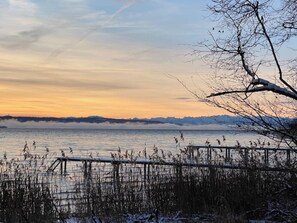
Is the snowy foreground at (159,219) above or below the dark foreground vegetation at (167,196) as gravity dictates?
below

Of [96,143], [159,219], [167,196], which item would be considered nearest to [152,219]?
[159,219]

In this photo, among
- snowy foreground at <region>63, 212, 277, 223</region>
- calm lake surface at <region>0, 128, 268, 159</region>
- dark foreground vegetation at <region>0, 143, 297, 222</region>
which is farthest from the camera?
calm lake surface at <region>0, 128, 268, 159</region>

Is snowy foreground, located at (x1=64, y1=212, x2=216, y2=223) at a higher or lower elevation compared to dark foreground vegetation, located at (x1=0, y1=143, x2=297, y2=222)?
lower

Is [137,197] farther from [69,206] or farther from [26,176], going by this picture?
[26,176]

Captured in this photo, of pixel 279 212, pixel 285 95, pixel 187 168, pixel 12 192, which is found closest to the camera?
pixel 285 95

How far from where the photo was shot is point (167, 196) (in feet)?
33.6

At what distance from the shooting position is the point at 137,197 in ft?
33.5

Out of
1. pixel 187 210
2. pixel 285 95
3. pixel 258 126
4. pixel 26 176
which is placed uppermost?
pixel 285 95

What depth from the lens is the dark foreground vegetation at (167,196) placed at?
9133mm

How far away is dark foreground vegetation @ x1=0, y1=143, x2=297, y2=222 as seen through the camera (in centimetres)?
913

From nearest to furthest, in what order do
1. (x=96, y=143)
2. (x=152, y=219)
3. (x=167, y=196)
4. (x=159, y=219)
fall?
(x=152, y=219) < (x=159, y=219) < (x=167, y=196) < (x=96, y=143)

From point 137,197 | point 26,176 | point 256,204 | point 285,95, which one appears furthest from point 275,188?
point 26,176

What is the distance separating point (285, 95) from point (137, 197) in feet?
15.3

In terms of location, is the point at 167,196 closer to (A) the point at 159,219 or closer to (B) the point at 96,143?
(A) the point at 159,219
